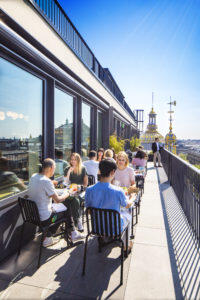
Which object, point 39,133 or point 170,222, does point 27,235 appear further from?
point 170,222

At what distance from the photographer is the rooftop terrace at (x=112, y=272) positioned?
2.56m

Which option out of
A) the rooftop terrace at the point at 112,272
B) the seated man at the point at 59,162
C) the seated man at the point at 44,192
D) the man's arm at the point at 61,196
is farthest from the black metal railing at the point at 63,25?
the rooftop terrace at the point at 112,272

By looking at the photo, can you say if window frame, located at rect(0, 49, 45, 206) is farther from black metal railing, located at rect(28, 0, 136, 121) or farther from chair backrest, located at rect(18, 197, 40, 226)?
black metal railing, located at rect(28, 0, 136, 121)

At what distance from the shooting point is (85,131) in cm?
795

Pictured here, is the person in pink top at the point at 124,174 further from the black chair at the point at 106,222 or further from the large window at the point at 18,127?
the large window at the point at 18,127

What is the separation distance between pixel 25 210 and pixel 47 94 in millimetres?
2648

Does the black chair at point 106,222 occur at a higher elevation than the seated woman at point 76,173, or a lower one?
lower

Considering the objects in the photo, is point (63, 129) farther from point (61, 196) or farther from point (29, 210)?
point (29, 210)

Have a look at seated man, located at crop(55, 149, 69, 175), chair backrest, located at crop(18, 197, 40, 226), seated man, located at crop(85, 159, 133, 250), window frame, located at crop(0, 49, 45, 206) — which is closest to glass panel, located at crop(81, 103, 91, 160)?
seated man, located at crop(55, 149, 69, 175)

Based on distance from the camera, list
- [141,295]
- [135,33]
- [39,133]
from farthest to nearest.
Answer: [135,33] < [39,133] < [141,295]

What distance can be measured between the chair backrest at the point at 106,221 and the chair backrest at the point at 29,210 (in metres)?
0.89

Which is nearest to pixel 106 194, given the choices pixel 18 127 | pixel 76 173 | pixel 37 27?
pixel 76 173

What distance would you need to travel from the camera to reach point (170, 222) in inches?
190

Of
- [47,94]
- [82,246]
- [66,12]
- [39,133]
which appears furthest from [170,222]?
[66,12]
